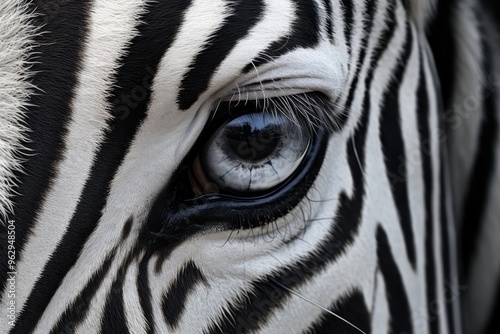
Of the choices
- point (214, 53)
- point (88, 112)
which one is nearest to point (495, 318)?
point (214, 53)

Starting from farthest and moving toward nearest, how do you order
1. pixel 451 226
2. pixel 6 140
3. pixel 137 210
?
pixel 451 226 < pixel 137 210 < pixel 6 140

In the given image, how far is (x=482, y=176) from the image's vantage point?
6.63 ft

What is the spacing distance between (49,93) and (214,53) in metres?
0.29

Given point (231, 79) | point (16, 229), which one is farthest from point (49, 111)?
point (231, 79)

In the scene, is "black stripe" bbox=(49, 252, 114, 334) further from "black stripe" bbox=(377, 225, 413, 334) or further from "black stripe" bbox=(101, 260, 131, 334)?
"black stripe" bbox=(377, 225, 413, 334)

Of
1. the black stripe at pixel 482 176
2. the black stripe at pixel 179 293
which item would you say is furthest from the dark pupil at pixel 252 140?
the black stripe at pixel 482 176

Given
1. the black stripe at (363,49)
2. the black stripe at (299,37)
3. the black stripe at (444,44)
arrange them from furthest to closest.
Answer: the black stripe at (444,44) < the black stripe at (363,49) < the black stripe at (299,37)

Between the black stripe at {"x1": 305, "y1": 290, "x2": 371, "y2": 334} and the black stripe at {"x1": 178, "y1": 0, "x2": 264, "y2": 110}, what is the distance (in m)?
0.56

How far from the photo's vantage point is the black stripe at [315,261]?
3.85 feet

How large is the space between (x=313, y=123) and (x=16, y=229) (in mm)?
595

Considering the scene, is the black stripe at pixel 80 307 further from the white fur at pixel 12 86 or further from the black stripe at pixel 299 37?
the black stripe at pixel 299 37

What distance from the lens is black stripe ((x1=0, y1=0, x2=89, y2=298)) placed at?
998 millimetres

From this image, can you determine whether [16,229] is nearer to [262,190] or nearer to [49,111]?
[49,111]

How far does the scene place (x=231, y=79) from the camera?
1.07 meters
